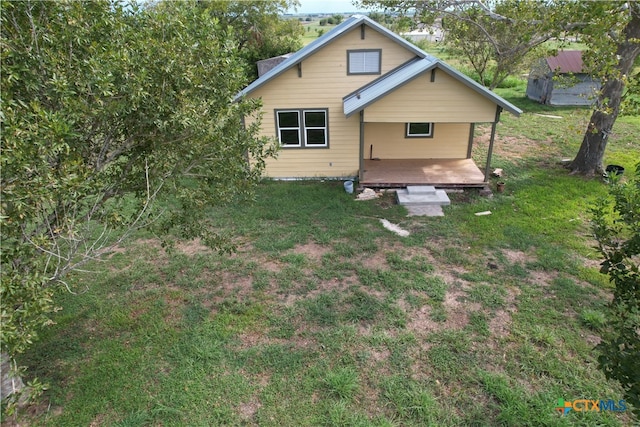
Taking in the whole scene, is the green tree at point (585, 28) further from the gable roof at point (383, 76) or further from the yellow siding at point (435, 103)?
the yellow siding at point (435, 103)

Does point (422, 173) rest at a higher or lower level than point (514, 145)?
higher

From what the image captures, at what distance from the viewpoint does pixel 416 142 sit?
14.6 m

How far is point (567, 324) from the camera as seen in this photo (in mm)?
6668

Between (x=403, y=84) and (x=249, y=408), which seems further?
(x=403, y=84)

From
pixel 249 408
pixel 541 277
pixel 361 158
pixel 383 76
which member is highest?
pixel 383 76

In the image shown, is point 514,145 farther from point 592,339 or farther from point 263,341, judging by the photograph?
point 263,341

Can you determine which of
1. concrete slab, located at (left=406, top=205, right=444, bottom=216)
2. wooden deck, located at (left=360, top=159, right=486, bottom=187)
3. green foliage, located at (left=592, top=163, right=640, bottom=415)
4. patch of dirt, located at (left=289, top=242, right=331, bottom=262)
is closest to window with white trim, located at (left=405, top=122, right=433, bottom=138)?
wooden deck, located at (left=360, top=159, right=486, bottom=187)

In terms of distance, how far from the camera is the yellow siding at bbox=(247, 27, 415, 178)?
1249cm

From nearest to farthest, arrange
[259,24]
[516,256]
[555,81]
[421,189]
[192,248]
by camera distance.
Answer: [516,256], [192,248], [421,189], [555,81], [259,24]

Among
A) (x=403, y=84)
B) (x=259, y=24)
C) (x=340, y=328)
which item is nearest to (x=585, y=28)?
(x=403, y=84)

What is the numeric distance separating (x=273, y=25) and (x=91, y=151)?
2567cm

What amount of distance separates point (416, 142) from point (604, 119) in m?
5.76

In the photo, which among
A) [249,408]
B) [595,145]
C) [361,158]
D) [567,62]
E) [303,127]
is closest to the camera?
[249,408]

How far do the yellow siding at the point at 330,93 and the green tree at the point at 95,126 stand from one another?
7.37 m
